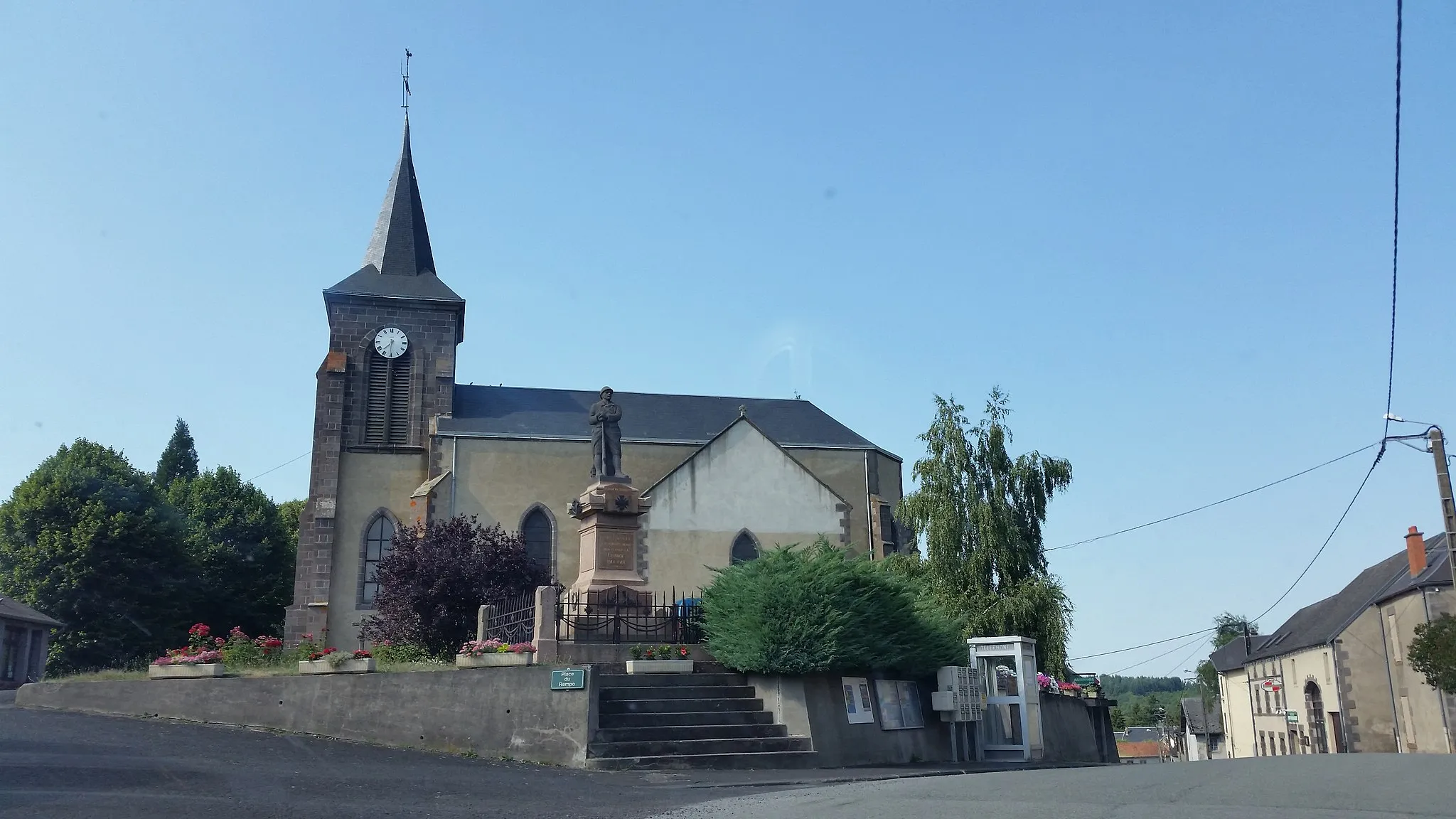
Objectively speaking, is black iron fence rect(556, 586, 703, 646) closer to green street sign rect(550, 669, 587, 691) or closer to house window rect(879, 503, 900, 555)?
green street sign rect(550, 669, 587, 691)

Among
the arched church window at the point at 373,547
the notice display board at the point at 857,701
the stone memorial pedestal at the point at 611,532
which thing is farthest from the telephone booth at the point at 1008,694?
the arched church window at the point at 373,547

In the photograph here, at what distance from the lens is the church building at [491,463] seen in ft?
99.7

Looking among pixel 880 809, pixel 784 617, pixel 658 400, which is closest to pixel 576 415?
pixel 658 400

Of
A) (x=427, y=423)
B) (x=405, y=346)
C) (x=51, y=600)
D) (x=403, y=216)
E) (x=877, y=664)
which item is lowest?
(x=877, y=664)

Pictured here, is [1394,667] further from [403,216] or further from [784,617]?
[403,216]

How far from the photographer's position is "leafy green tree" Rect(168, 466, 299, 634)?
1638 inches

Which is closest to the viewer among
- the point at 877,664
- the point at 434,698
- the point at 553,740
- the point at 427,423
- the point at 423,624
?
the point at 553,740

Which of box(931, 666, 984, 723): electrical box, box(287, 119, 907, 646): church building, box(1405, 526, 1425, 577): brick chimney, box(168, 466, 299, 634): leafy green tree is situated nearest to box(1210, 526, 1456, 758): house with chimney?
box(1405, 526, 1425, 577): brick chimney

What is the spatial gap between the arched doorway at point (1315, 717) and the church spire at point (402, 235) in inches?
1419

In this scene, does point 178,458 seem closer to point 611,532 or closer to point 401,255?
point 401,255

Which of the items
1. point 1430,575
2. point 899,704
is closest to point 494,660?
point 899,704

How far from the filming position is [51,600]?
36188 millimetres

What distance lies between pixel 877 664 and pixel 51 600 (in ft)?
102

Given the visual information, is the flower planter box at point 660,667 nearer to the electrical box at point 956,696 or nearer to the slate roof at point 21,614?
the electrical box at point 956,696
